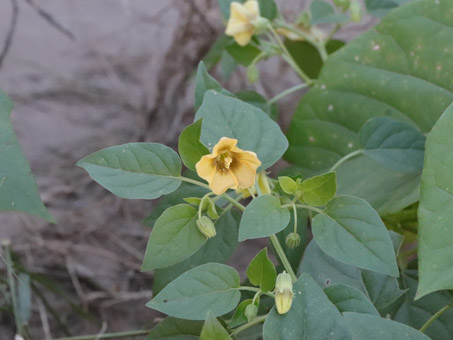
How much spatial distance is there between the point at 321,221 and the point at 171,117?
1.06 metres

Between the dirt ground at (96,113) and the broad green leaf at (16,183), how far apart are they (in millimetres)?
667

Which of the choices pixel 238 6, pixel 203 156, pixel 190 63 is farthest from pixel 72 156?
pixel 203 156

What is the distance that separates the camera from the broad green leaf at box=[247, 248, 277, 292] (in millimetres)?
616

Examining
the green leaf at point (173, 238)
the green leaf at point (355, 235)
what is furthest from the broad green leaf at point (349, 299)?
the green leaf at point (173, 238)

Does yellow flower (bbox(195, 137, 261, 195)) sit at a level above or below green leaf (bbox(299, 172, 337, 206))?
above

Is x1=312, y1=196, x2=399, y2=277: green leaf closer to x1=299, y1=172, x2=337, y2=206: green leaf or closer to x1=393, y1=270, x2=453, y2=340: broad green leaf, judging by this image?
x1=299, y1=172, x2=337, y2=206: green leaf

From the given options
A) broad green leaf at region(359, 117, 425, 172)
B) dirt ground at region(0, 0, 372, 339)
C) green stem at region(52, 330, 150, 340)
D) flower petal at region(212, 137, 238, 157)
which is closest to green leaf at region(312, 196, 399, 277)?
flower petal at region(212, 137, 238, 157)

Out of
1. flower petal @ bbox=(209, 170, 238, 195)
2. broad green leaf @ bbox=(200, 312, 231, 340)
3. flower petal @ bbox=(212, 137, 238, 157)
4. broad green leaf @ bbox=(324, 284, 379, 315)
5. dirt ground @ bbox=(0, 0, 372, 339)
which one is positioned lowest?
dirt ground @ bbox=(0, 0, 372, 339)

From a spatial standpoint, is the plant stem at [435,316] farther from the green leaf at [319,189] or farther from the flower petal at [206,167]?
the flower petal at [206,167]

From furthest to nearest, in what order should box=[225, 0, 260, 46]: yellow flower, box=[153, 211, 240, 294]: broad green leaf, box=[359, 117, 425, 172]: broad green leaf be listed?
box=[225, 0, 260, 46]: yellow flower
box=[359, 117, 425, 172]: broad green leaf
box=[153, 211, 240, 294]: broad green leaf

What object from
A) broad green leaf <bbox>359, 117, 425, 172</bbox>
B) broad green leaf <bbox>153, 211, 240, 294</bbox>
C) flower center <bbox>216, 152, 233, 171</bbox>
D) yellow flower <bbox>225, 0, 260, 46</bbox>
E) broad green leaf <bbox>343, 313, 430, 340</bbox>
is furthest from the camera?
yellow flower <bbox>225, 0, 260, 46</bbox>

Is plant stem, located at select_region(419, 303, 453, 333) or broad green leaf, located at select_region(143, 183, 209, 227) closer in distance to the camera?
plant stem, located at select_region(419, 303, 453, 333)

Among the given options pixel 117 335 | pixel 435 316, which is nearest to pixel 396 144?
pixel 435 316

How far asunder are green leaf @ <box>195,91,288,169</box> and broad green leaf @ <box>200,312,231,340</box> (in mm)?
192
